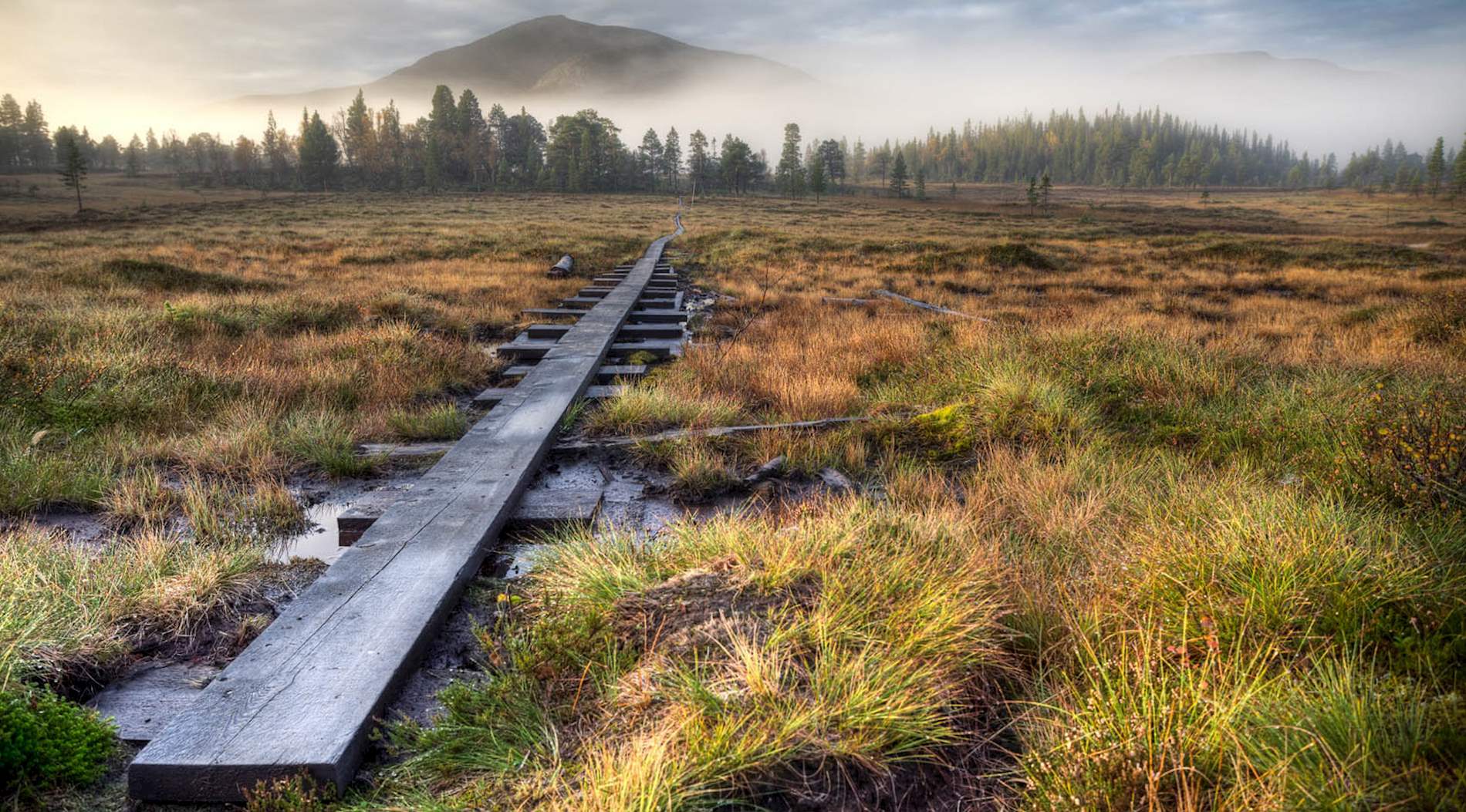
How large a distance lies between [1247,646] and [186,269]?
54.7 feet

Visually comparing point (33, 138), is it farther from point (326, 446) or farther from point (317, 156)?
point (326, 446)

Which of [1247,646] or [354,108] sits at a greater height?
[354,108]

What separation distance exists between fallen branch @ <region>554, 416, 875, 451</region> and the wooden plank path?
2.54 feet

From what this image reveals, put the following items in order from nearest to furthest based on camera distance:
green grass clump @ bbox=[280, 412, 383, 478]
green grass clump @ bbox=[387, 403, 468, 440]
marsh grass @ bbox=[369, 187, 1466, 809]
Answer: marsh grass @ bbox=[369, 187, 1466, 809]
green grass clump @ bbox=[280, 412, 383, 478]
green grass clump @ bbox=[387, 403, 468, 440]

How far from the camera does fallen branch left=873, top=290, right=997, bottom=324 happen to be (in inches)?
415

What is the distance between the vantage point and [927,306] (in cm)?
1207

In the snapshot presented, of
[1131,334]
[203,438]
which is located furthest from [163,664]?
[1131,334]

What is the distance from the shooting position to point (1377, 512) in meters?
3.13

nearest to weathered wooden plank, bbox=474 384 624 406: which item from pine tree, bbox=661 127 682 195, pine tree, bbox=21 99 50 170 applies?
pine tree, bbox=661 127 682 195

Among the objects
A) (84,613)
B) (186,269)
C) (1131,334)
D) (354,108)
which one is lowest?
(84,613)

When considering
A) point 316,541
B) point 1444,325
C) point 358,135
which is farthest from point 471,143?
point 316,541

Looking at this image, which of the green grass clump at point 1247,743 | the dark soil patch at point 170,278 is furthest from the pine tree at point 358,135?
the green grass clump at point 1247,743

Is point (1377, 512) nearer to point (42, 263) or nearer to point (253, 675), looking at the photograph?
point (253, 675)

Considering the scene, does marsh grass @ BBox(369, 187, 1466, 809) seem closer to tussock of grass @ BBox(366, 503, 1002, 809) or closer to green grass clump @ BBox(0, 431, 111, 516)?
tussock of grass @ BBox(366, 503, 1002, 809)
